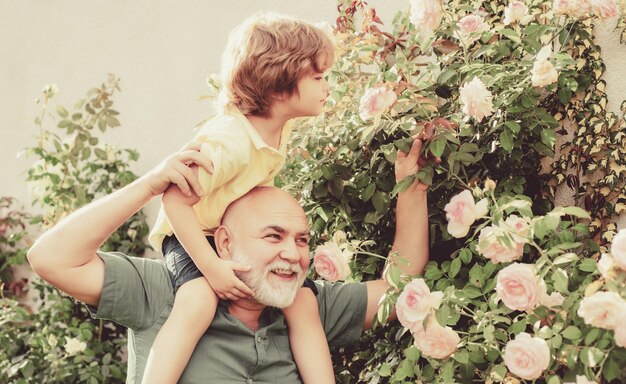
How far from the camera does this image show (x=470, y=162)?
2582mm

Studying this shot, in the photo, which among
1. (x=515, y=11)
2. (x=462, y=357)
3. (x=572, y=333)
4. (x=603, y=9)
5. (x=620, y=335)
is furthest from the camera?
(x=515, y=11)

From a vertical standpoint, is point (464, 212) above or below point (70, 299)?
above

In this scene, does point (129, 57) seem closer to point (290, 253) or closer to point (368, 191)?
point (368, 191)

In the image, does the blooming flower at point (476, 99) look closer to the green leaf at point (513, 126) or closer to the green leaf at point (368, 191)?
the green leaf at point (513, 126)

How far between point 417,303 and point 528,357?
12.7 inches

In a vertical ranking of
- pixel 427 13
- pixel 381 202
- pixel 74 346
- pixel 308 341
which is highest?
pixel 427 13

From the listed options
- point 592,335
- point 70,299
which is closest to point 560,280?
point 592,335

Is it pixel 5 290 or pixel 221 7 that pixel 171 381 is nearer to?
pixel 221 7

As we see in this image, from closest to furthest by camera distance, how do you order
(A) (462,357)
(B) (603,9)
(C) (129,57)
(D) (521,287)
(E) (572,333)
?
(E) (572,333) < (D) (521,287) < (A) (462,357) < (B) (603,9) < (C) (129,57)

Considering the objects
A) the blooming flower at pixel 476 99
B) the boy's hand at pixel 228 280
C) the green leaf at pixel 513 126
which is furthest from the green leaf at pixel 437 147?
the boy's hand at pixel 228 280

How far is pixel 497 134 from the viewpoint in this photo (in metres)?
2.67

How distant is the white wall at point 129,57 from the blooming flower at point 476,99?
1.02 meters

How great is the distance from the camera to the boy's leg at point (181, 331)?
2.26 metres

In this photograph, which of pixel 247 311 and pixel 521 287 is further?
pixel 247 311
